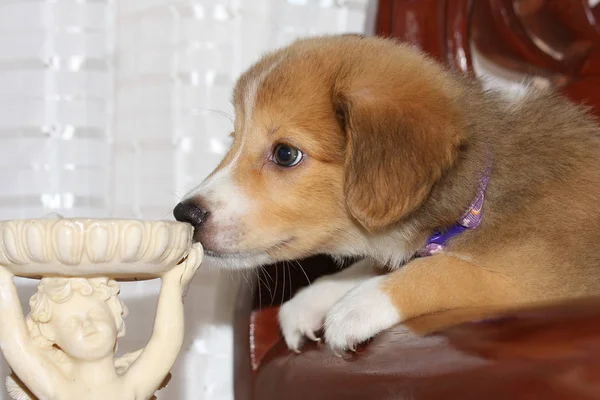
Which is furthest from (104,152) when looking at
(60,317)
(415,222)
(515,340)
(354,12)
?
(515,340)

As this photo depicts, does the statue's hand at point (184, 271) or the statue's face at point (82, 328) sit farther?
the statue's hand at point (184, 271)

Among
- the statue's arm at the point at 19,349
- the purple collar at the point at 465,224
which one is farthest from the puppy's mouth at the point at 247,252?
the statue's arm at the point at 19,349

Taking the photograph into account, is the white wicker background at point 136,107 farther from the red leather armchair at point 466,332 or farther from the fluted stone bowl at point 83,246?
the fluted stone bowl at point 83,246

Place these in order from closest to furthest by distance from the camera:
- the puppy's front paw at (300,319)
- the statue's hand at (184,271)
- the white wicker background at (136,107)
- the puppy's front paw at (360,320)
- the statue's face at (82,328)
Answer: the statue's face at (82,328)
the statue's hand at (184,271)
the puppy's front paw at (360,320)
the puppy's front paw at (300,319)
the white wicker background at (136,107)

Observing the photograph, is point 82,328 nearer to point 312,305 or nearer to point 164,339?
point 164,339

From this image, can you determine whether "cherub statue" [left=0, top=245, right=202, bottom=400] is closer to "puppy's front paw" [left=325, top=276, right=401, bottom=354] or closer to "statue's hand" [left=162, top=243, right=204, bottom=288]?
"statue's hand" [left=162, top=243, right=204, bottom=288]

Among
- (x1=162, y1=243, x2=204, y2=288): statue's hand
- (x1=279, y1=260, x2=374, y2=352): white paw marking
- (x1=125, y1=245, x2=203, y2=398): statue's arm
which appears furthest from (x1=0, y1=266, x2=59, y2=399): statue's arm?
(x1=279, y1=260, x2=374, y2=352): white paw marking

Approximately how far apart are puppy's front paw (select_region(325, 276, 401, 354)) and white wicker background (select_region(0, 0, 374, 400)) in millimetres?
1237

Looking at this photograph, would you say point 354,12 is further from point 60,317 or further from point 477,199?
point 60,317

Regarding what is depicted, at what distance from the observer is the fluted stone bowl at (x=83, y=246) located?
57.6 inches

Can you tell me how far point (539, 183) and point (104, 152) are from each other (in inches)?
75.7

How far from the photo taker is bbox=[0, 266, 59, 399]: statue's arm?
1.57 metres

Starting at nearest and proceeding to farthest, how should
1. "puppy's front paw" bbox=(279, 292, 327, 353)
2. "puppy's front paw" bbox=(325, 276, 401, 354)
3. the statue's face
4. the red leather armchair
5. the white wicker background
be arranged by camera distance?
the red leather armchair, the statue's face, "puppy's front paw" bbox=(325, 276, 401, 354), "puppy's front paw" bbox=(279, 292, 327, 353), the white wicker background

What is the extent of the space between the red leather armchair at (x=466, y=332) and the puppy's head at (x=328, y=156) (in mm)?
349
